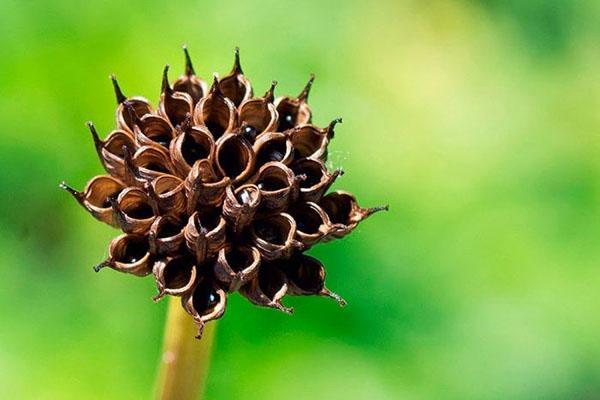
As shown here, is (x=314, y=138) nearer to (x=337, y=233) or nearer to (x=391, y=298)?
(x=337, y=233)

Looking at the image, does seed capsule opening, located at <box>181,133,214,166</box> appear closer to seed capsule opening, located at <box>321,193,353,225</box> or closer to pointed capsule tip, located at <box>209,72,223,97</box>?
pointed capsule tip, located at <box>209,72,223,97</box>

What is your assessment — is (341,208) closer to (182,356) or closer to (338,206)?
(338,206)

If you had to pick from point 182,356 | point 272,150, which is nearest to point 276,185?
point 272,150

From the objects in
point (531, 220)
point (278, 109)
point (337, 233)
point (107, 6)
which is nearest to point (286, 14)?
point (107, 6)

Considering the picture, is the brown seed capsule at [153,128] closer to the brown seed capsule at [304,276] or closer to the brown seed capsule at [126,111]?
the brown seed capsule at [126,111]

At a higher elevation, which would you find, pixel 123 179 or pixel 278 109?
pixel 278 109

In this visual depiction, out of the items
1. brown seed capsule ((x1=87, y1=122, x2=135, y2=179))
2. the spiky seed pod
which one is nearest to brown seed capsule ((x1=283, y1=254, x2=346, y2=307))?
the spiky seed pod
